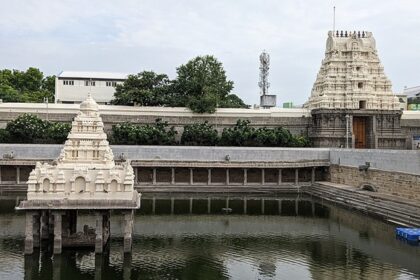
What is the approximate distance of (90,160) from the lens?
67.1ft

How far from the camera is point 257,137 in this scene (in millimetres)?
45906

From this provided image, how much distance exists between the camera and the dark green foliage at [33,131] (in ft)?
139

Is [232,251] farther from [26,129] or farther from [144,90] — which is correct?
[144,90]

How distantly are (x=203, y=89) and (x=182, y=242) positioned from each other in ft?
101

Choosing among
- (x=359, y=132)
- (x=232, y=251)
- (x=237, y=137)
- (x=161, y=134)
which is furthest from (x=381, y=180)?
(x=161, y=134)

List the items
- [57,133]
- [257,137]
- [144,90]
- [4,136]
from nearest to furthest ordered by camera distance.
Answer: [57,133]
[4,136]
[257,137]
[144,90]

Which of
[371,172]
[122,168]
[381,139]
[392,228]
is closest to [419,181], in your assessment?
[392,228]

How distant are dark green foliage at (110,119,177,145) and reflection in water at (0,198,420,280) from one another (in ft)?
51.2

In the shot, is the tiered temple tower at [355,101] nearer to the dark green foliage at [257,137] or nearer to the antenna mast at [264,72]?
the dark green foliage at [257,137]

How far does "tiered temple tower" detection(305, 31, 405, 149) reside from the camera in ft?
158

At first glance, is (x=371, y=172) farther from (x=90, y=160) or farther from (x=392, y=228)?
(x=90, y=160)

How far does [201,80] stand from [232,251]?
34.0 m

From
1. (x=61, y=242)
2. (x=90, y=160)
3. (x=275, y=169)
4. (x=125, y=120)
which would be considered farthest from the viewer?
(x=125, y=120)

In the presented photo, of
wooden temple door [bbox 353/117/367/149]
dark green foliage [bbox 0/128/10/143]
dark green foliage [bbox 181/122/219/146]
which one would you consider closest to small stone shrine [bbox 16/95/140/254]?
dark green foliage [bbox 0/128/10/143]
